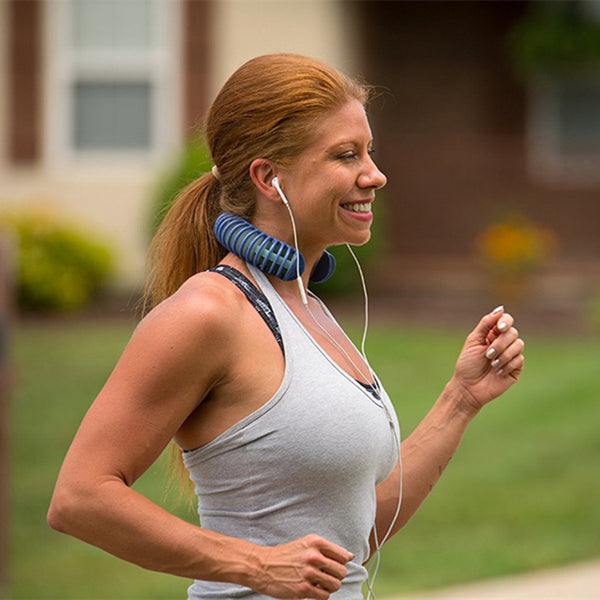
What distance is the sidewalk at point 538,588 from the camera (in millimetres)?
5480

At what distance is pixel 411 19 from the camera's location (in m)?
15.0

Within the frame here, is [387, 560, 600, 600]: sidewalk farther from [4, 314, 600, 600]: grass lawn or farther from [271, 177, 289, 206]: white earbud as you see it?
[271, 177, 289, 206]: white earbud

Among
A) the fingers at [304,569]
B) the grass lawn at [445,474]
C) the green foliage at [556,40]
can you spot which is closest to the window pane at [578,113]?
the green foliage at [556,40]

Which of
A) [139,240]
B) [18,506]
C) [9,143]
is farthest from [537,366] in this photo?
[9,143]

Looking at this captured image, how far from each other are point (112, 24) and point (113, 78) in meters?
0.64

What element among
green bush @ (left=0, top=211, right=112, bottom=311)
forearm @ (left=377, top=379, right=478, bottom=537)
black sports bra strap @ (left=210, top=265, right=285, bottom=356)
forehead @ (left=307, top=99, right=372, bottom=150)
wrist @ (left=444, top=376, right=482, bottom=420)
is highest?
forehead @ (left=307, top=99, right=372, bottom=150)

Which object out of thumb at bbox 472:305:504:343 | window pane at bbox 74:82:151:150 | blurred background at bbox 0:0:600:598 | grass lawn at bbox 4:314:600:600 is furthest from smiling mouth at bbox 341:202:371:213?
window pane at bbox 74:82:151:150

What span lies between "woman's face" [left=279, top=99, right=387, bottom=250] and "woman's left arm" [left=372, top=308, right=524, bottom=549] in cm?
46

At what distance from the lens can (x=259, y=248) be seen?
2.22m

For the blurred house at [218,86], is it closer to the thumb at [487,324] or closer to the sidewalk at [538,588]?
the sidewalk at [538,588]

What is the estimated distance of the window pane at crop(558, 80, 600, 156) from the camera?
15.3 m

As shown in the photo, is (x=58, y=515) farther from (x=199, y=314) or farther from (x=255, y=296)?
(x=255, y=296)

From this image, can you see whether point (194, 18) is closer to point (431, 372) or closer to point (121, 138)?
point (121, 138)

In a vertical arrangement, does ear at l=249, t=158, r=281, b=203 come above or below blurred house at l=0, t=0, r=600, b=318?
above
